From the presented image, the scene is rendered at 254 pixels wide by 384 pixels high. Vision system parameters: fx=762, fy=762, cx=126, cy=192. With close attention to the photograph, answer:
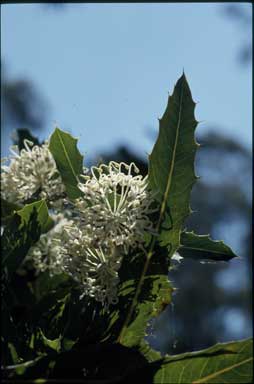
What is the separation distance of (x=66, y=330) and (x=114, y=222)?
0.08m

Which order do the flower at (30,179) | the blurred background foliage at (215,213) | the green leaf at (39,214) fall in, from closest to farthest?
1. the green leaf at (39,214)
2. the flower at (30,179)
3. the blurred background foliage at (215,213)

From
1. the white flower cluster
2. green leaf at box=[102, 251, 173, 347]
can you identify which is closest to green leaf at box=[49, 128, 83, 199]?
the white flower cluster

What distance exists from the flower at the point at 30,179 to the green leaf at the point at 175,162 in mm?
190

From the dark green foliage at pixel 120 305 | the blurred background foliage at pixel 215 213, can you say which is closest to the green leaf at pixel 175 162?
the dark green foliage at pixel 120 305

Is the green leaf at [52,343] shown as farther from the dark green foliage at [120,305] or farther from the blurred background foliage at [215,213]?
the blurred background foliage at [215,213]

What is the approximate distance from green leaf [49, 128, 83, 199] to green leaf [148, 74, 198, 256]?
0.11 meters

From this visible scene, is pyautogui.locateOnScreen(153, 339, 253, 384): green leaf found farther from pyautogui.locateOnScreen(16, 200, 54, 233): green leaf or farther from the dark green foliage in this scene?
pyautogui.locateOnScreen(16, 200, 54, 233): green leaf

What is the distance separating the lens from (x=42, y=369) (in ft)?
1.51

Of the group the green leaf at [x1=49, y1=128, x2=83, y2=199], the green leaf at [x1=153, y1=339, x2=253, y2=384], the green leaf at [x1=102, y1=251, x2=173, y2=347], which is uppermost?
the green leaf at [x1=49, y1=128, x2=83, y2=199]

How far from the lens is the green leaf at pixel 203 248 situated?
634 mm

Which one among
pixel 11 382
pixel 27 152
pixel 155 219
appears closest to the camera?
pixel 11 382

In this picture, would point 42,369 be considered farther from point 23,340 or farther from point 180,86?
point 180,86

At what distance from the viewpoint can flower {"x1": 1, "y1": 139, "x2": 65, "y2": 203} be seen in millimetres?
707

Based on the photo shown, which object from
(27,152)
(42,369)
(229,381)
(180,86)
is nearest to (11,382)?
(42,369)
